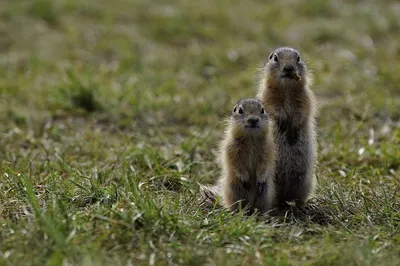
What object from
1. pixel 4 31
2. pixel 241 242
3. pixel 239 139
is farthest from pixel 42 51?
pixel 241 242

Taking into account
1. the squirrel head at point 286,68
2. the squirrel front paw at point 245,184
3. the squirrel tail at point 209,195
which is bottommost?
the squirrel tail at point 209,195

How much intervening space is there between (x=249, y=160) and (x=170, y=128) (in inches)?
105

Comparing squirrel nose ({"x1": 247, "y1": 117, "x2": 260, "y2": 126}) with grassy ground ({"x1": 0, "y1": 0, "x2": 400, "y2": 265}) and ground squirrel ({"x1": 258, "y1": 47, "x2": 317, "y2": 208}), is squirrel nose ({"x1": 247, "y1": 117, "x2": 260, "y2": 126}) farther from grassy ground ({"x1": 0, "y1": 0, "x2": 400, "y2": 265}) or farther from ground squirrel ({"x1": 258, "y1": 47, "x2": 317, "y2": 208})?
grassy ground ({"x1": 0, "y1": 0, "x2": 400, "y2": 265})

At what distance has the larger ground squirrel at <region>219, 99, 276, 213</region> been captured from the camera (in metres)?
5.50

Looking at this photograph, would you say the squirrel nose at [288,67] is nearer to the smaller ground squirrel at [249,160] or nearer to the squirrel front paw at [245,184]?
the smaller ground squirrel at [249,160]

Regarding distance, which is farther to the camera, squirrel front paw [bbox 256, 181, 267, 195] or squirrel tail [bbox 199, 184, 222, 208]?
squirrel tail [bbox 199, 184, 222, 208]

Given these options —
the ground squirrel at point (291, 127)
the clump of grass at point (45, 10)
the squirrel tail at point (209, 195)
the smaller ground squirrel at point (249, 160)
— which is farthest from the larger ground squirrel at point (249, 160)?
the clump of grass at point (45, 10)

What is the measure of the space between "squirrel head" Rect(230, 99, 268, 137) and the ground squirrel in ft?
1.09

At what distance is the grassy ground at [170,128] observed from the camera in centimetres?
469

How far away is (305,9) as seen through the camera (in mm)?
12758

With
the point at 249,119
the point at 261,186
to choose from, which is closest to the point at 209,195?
the point at 261,186

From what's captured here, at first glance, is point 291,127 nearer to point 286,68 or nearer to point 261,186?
point 286,68

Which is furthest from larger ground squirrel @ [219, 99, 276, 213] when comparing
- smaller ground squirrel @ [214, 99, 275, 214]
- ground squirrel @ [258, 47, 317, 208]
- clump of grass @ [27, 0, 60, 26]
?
clump of grass @ [27, 0, 60, 26]

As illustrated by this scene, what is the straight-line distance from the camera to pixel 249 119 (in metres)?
5.45
